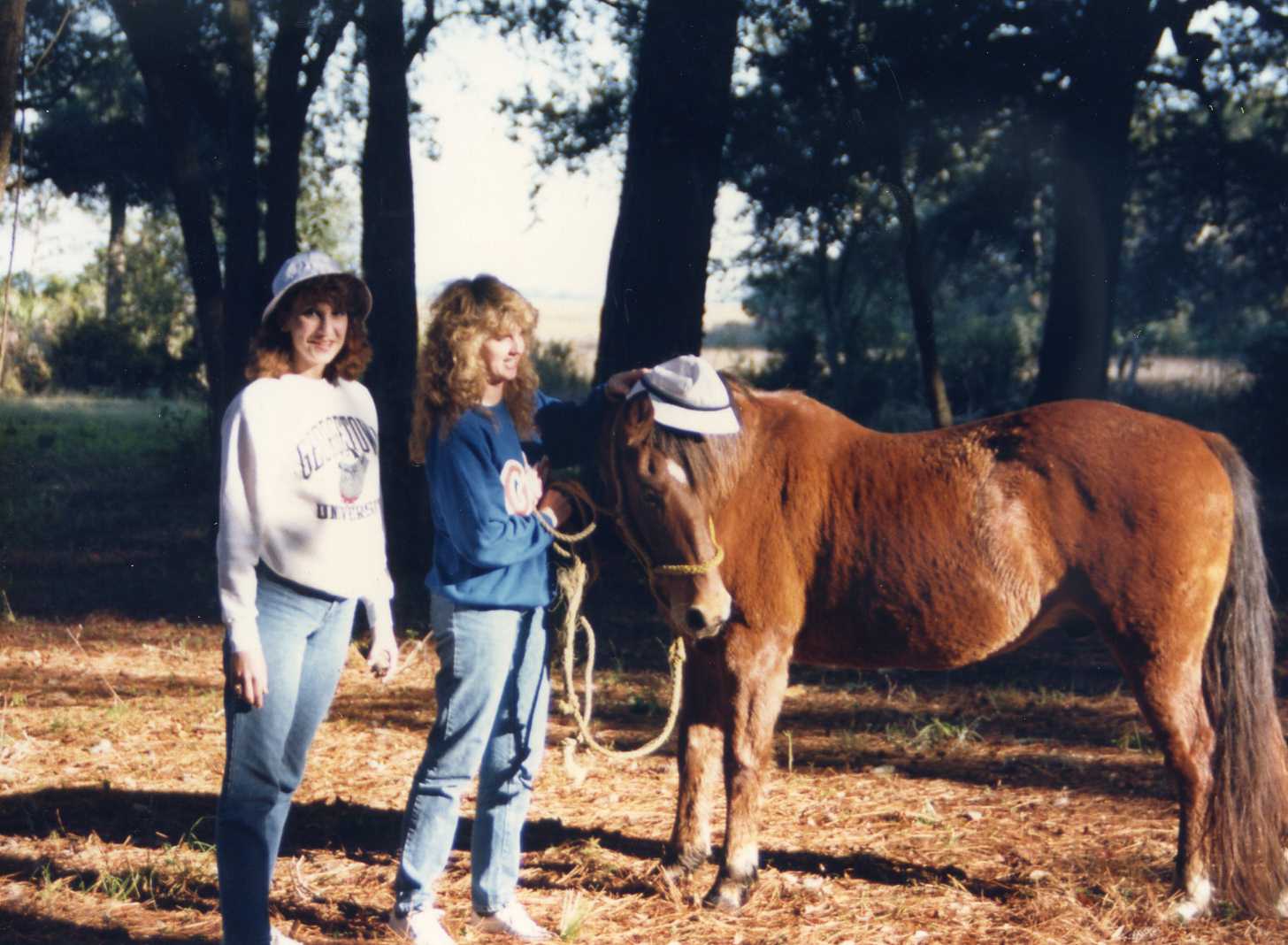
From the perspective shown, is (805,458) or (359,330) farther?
(805,458)

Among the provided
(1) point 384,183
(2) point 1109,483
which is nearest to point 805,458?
(2) point 1109,483

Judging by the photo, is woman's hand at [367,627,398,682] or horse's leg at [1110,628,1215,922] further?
horse's leg at [1110,628,1215,922]

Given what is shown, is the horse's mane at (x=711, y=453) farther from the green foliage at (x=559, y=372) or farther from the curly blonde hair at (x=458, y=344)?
the green foliage at (x=559, y=372)

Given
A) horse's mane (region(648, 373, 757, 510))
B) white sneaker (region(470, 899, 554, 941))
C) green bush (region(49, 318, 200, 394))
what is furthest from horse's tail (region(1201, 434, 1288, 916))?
green bush (region(49, 318, 200, 394))

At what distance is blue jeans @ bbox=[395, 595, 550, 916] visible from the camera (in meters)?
3.50

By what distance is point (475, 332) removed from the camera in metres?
3.49

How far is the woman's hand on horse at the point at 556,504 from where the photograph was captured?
3715 mm

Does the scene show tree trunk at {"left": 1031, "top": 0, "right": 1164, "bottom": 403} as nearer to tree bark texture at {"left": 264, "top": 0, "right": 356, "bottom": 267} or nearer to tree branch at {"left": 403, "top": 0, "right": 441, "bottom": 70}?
tree branch at {"left": 403, "top": 0, "right": 441, "bottom": 70}

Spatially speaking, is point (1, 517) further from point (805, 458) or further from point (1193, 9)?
point (1193, 9)

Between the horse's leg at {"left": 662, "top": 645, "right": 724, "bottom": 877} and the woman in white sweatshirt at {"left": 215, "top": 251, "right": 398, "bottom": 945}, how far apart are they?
1390mm

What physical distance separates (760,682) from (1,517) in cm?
1101

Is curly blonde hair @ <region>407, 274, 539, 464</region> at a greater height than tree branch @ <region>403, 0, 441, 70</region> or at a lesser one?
lesser

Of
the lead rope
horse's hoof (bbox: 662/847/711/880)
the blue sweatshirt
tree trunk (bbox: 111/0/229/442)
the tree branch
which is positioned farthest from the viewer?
the tree branch

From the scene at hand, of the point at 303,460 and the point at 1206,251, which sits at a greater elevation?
the point at 1206,251
